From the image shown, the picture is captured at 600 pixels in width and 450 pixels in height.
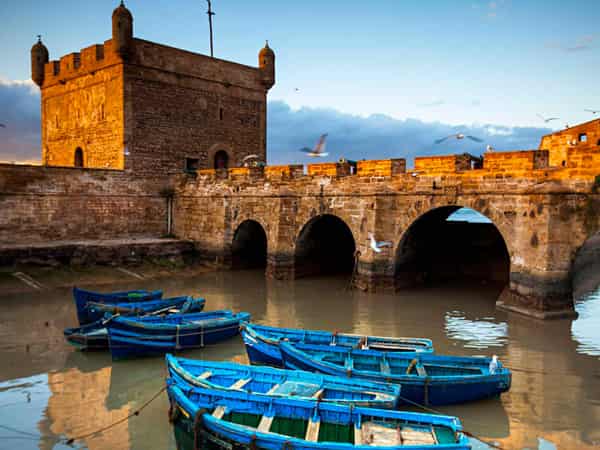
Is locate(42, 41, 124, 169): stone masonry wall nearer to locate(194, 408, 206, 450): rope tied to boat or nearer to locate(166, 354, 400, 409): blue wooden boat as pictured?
locate(166, 354, 400, 409): blue wooden boat

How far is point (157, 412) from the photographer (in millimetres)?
Result: 7281

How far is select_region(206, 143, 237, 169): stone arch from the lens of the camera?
2370 cm

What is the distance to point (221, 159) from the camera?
24750 millimetres

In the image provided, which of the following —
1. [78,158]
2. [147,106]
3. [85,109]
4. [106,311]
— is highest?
[85,109]

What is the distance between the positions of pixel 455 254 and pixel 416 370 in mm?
11416

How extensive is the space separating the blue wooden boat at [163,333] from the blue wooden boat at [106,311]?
1.46 ft

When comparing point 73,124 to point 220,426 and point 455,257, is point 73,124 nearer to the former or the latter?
point 455,257

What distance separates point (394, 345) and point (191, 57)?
692 inches

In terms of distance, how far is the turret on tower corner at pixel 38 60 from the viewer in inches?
960

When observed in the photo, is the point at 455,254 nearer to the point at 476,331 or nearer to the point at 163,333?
the point at 476,331

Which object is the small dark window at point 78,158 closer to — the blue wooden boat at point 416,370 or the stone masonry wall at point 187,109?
the stone masonry wall at point 187,109

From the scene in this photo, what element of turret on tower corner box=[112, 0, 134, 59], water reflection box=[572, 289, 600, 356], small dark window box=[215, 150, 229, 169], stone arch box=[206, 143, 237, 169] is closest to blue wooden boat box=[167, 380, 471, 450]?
water reflection box=[572, 289, 600, 356]

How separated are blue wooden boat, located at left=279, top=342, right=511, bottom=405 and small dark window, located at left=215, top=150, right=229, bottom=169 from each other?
678 inches

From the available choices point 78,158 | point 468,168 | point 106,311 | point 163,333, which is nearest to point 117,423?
point 163,333
